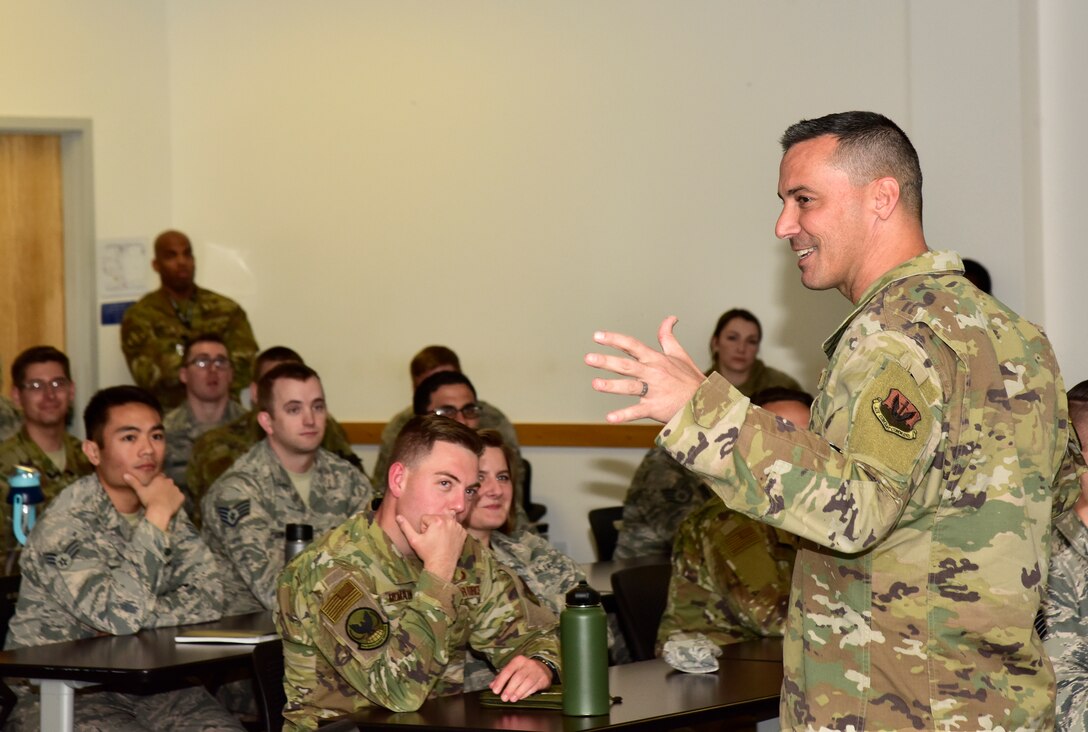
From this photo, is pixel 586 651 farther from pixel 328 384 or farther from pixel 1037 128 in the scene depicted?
pixel 328 384

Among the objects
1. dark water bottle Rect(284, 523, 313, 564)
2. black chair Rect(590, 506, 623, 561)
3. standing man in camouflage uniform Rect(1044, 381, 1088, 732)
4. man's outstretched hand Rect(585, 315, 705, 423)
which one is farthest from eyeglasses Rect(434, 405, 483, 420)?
man's outstretched hand Rect(585, 315, 705, 423)

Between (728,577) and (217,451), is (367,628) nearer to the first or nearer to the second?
(728,577)

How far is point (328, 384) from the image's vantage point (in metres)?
7.79

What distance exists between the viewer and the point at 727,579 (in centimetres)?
351

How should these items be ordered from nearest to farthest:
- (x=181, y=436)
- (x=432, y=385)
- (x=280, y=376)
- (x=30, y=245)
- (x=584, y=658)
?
(x=584, y=658) < (x=280, y=376) < (x=432, y=385) < (x=181, y=436) < (x=30, y=245)

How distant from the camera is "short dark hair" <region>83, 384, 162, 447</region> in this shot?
4.06 metres

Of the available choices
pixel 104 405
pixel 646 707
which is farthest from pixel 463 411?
pixel 646 707

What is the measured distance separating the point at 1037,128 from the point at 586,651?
3.59 m

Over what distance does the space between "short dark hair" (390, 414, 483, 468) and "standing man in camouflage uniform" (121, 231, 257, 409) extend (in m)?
4.52

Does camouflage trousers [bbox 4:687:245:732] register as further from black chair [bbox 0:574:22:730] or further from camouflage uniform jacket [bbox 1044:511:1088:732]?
camouflage uniform jacket [bbox 1044:511:1088:732]

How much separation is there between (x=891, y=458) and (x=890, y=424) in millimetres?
41

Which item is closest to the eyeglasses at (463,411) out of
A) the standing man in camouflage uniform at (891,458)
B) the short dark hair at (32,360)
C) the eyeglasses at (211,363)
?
the eyeglasses at (211,363)

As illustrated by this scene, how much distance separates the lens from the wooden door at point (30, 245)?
737 centimetres

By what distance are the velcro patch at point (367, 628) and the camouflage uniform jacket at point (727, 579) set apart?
1.03 meters
